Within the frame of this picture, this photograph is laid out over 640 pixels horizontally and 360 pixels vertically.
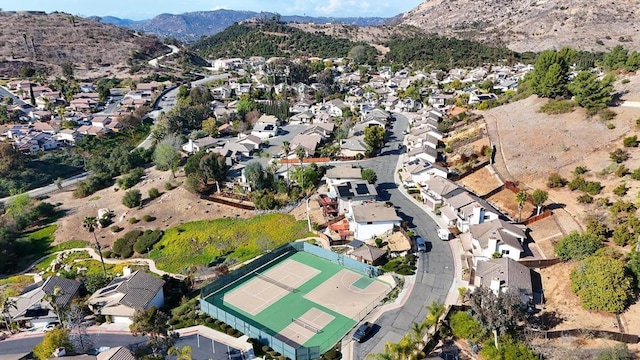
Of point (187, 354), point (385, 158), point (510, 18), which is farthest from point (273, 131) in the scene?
point (510, 18)

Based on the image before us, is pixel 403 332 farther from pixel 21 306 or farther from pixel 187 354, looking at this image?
pixel 21 306

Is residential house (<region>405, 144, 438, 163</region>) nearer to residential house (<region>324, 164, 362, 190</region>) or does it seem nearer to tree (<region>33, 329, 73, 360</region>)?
residential house (<region>324, 164, 362, 190</region>)

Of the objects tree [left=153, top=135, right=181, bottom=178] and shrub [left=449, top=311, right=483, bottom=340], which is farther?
tree [left=153, top=135, right=181, bottom=178]

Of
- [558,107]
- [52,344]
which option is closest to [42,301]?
[52,344]

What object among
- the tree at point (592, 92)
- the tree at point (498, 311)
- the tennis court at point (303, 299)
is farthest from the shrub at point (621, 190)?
the tennis court at point (303, 299)

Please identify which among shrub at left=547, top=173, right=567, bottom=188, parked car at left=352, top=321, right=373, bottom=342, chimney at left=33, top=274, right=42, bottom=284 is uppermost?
shrub at left=547, top=173, right=567, bottom=188

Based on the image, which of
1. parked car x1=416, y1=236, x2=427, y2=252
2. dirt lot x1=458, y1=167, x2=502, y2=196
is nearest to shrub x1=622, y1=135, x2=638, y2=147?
dirt lot x1=458, y1=167, x2=502, y2=196
